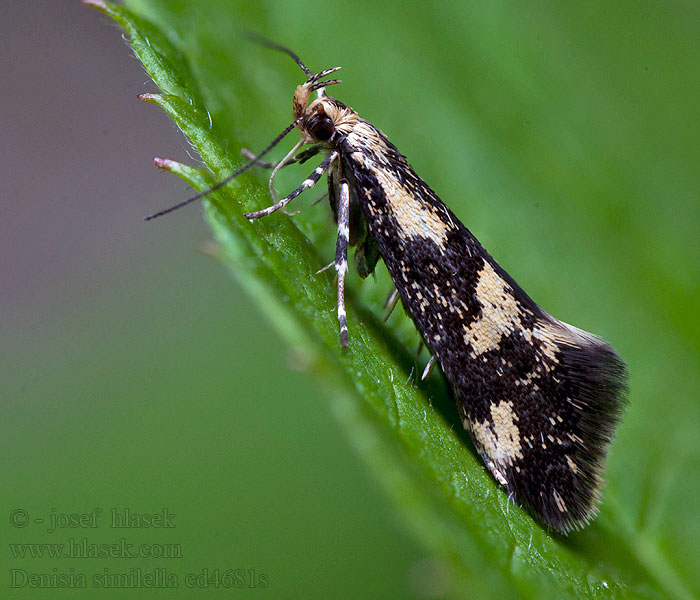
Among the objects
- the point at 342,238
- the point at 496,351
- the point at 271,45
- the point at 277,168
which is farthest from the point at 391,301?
the point at 271,45

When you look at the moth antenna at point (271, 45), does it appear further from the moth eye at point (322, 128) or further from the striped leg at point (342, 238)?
the striped leg at point (342, 238)

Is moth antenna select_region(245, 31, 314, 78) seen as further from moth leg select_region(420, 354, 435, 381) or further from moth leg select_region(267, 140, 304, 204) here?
moth leg select_region(420, 354, 435, 381)

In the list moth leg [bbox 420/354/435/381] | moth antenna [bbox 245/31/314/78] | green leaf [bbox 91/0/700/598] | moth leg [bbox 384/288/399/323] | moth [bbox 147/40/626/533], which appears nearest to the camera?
green leaf [bbox 91/0/700/598]

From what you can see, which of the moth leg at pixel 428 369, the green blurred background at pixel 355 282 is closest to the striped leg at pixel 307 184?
the green blurred background at pixel 355 282

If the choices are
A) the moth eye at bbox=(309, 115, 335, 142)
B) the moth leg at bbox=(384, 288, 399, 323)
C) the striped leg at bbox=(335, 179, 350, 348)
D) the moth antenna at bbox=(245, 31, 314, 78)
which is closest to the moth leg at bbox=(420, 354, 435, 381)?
the moth leg at bbox=(384, 288, 399, 323)

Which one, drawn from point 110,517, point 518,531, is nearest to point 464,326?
point 518,531

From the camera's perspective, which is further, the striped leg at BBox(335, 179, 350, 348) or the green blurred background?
the green blurred background
